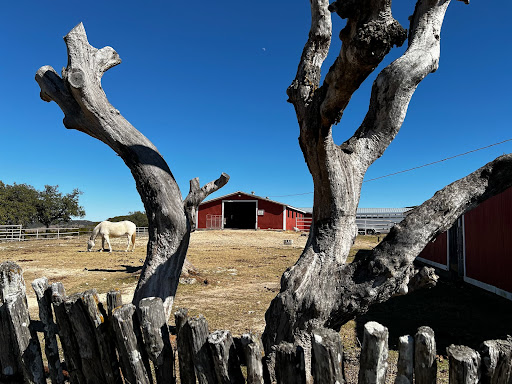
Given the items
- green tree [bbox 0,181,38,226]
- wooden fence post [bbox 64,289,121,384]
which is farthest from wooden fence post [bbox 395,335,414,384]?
green tree [bbox 0,181,38,226]

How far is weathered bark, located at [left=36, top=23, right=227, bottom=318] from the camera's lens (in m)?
4.19

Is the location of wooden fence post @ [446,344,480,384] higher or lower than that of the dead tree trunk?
lower

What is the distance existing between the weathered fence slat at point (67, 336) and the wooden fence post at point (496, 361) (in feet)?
9.11

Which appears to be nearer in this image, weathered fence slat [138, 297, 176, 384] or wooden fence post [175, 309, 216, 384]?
wooden fence post [175, 309, 216, 384]

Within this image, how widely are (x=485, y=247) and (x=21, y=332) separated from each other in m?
9.97

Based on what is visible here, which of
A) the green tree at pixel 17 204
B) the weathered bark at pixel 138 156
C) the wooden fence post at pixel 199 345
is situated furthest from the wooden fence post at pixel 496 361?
the green tree at pixel 17 204

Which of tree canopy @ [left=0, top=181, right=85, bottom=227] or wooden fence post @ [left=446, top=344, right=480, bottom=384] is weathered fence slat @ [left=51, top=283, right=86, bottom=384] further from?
tree canopy @ [left=0, top=181, right=85, bottom=227]

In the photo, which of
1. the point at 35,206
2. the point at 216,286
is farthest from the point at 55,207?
the point at 216,286

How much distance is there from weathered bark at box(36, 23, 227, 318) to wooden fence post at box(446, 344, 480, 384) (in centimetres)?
322

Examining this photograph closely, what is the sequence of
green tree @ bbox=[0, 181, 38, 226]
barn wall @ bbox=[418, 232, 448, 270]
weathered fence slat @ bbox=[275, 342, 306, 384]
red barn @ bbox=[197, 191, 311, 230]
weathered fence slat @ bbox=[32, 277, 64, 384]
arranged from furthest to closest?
green tree @ bbox=[0, 181, 38, 226]
red barn @ bbox=[197, 191, 311, 230]
barn wall @ bbox=[418, 232, 448, 270]
weathered fence slat @ bbox=[32, 277, 64, 384]
weathered fence slat @ bbox=[275, 342, 306, 384]

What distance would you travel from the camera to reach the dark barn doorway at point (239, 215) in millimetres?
42050

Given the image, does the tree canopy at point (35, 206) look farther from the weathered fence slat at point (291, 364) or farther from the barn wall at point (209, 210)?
the weathered fence slat at point (291, 364)

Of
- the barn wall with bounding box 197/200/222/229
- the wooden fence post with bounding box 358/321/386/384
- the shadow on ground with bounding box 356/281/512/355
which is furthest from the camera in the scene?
the barn wall with bounding box 197/200/222/229

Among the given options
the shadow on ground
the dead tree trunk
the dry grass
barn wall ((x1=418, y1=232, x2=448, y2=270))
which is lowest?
the shadow on ground
